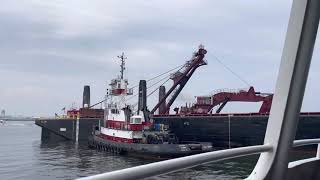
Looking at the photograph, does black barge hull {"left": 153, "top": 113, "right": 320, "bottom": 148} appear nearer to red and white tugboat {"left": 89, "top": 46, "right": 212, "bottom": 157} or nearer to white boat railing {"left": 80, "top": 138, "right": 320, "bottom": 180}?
red and white tugboat {"left": 89, "top": 46, "right": 212, "bottom": 157}

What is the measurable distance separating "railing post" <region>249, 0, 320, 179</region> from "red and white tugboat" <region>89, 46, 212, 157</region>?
24353mm

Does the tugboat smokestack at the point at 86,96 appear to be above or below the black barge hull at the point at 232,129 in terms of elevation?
above

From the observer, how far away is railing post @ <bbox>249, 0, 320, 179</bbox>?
12.2ft

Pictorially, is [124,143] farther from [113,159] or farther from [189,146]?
[189,146]

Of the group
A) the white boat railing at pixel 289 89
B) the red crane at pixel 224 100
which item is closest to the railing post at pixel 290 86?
the white boat railing at pixel 289 89

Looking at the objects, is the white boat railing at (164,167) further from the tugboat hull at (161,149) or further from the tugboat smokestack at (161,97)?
the tugboat smokestack at (161,97)

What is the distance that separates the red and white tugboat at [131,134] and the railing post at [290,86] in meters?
24.4

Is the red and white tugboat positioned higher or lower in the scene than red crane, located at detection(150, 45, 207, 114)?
lower

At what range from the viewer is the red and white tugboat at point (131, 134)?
28.9m

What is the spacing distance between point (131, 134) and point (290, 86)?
2975 centimetres

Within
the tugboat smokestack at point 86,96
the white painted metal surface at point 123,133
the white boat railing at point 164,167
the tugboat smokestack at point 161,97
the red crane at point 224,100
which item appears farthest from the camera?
the tugboat smokestack at point 86,96

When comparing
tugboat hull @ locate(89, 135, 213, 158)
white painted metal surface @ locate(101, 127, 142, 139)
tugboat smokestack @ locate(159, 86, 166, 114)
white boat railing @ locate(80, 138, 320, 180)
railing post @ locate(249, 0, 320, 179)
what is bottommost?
tugboat hull @ locate(89, 135, 213, 158)

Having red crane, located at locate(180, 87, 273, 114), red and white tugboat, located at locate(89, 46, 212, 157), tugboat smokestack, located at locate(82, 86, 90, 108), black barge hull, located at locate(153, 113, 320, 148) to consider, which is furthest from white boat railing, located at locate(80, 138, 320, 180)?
tugboat smokestack, located at locate(82, 86, 90, 108)

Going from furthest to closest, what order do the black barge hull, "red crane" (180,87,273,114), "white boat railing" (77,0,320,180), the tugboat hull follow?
"red crane" (180,87,273,114)
the black barge hull
the tugboat hull
"white boat railing" (77,0,320,180)
